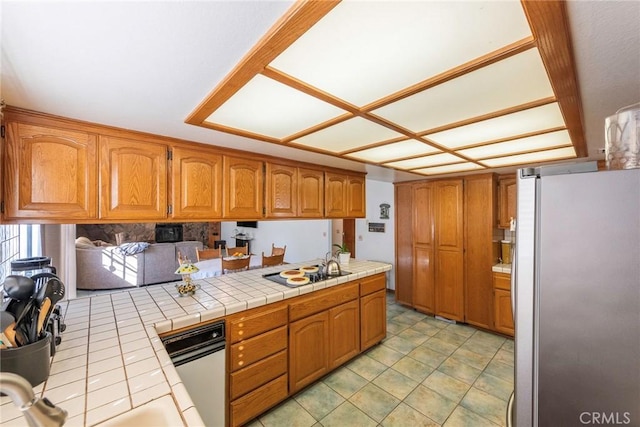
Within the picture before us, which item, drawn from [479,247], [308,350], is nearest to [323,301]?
[308,350]

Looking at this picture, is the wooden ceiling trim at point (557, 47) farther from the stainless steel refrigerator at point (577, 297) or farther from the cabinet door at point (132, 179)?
the cabinet door at point (132, 179)

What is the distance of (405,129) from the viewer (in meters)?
1.61

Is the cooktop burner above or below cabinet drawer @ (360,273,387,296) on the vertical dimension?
above

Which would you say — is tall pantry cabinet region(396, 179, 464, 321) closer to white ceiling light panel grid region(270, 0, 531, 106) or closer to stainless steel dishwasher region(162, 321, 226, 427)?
white ceiling light panel grid region(270, 0, 531, 106)

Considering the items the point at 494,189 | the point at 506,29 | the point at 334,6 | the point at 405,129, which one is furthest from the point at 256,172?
the point at 494,189

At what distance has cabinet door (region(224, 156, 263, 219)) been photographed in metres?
2.10

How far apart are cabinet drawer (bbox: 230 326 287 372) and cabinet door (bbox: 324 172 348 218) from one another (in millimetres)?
1354

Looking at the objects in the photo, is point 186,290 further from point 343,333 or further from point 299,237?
point 299,237

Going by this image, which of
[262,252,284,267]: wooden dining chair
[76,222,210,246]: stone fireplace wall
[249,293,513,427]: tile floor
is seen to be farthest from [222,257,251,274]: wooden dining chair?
[76,222,210,246]: stone fireplace wall

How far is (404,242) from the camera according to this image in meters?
4.01

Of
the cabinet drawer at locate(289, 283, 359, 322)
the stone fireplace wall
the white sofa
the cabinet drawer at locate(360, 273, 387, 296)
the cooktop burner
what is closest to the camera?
the cabinet drawer at locate(289, 283, 359, 322)

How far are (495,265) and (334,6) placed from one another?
358 cm

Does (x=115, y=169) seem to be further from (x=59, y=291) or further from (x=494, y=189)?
(x=494, y=189)

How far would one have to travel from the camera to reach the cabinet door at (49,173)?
1333 millimetres
